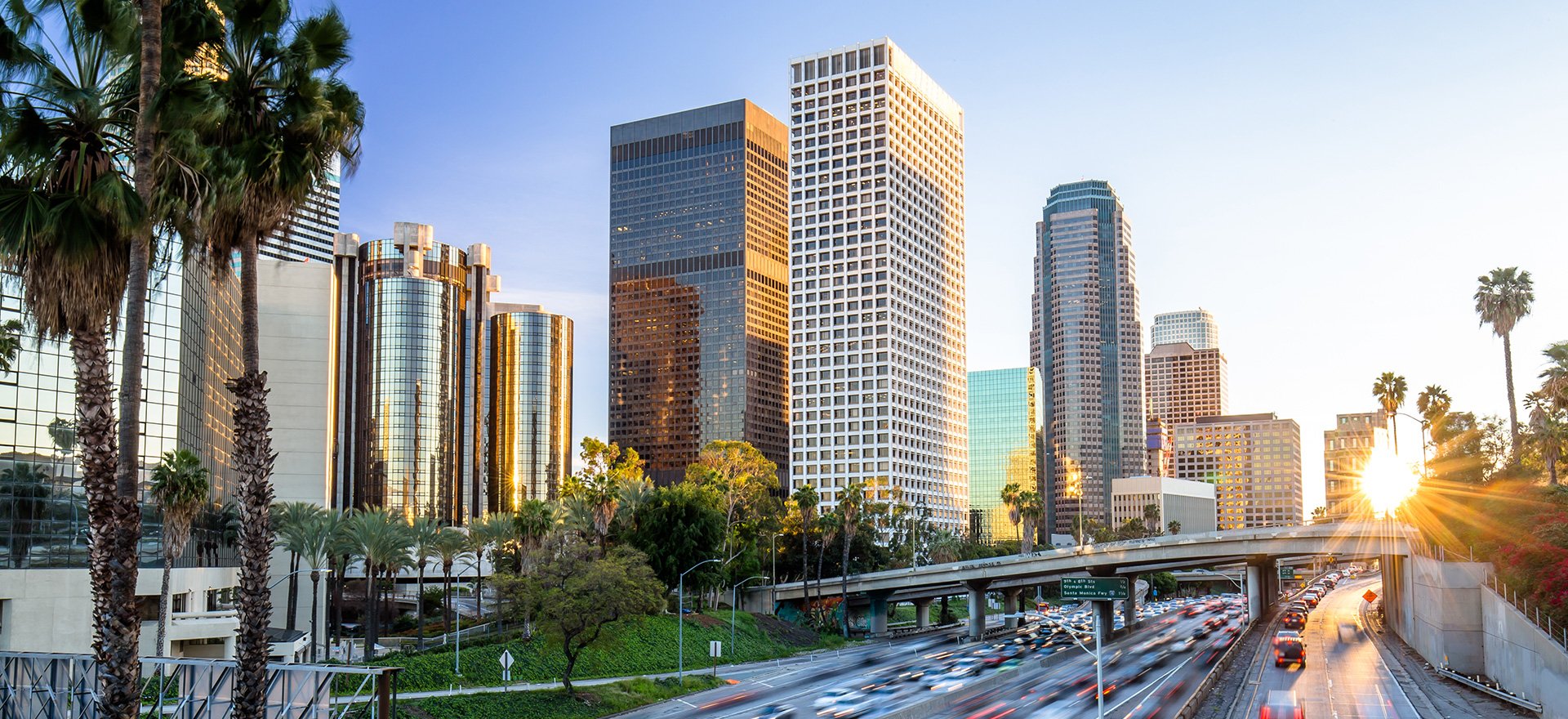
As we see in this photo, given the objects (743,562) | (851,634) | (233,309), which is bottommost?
(851,634)

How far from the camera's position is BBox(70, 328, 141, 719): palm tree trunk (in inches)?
759

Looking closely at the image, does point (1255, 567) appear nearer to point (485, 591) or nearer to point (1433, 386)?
point (1433, 386)

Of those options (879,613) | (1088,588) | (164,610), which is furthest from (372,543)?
(879,613)

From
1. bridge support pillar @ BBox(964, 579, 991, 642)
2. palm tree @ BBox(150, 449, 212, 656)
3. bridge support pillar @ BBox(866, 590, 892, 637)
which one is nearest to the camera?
palm tree @ BBox(150, 449, 212, 656)

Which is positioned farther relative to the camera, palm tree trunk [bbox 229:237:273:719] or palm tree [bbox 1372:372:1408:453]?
palm tree [bbox 1372:372:1408:453]

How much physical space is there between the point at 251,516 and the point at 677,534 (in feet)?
261

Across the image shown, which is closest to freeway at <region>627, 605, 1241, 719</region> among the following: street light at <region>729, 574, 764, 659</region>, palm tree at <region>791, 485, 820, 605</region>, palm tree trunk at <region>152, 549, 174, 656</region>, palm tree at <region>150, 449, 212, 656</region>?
street light at <region>729, 574, 764, 659</region>

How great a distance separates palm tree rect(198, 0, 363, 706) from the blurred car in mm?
47201

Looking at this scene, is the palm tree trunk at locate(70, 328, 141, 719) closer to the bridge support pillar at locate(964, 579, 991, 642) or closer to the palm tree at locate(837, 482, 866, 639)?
the palm tree at locate(837, 482, 866, 639)

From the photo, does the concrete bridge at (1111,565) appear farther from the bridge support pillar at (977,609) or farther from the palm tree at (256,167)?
the palm tree at (256,167)

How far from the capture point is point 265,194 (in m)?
21.6

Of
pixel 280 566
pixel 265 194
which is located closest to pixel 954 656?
pixel 280 566

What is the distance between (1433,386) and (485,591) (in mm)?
115592

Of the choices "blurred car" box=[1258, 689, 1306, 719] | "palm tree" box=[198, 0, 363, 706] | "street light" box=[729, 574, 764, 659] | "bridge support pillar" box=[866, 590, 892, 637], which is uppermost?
"palm tree" box=[198, 0, 363, 706]
